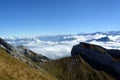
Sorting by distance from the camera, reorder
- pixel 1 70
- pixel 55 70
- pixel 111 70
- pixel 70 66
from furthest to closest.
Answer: pixel 111 70 → pixel 70 66 → pixel 55 70 → pixel 1 70

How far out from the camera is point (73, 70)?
176 m

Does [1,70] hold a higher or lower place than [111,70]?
higher

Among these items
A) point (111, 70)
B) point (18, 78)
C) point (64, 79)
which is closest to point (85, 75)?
point (64, 79)

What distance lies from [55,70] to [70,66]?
55.8 feet

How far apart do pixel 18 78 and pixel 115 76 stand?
157 metres

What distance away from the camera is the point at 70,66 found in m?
182

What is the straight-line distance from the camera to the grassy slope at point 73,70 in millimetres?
165825

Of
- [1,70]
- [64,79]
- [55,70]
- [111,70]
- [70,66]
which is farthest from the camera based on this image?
[111,70]

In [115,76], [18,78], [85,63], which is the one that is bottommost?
[115,76]

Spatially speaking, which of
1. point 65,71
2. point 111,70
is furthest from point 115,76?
point 65,71

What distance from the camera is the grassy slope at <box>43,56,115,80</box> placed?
165825 millimetres

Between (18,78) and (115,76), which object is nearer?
(18,78)

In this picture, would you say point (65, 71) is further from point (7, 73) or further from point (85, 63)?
point (7, 73)

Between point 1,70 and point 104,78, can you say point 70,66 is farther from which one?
point 1,70
